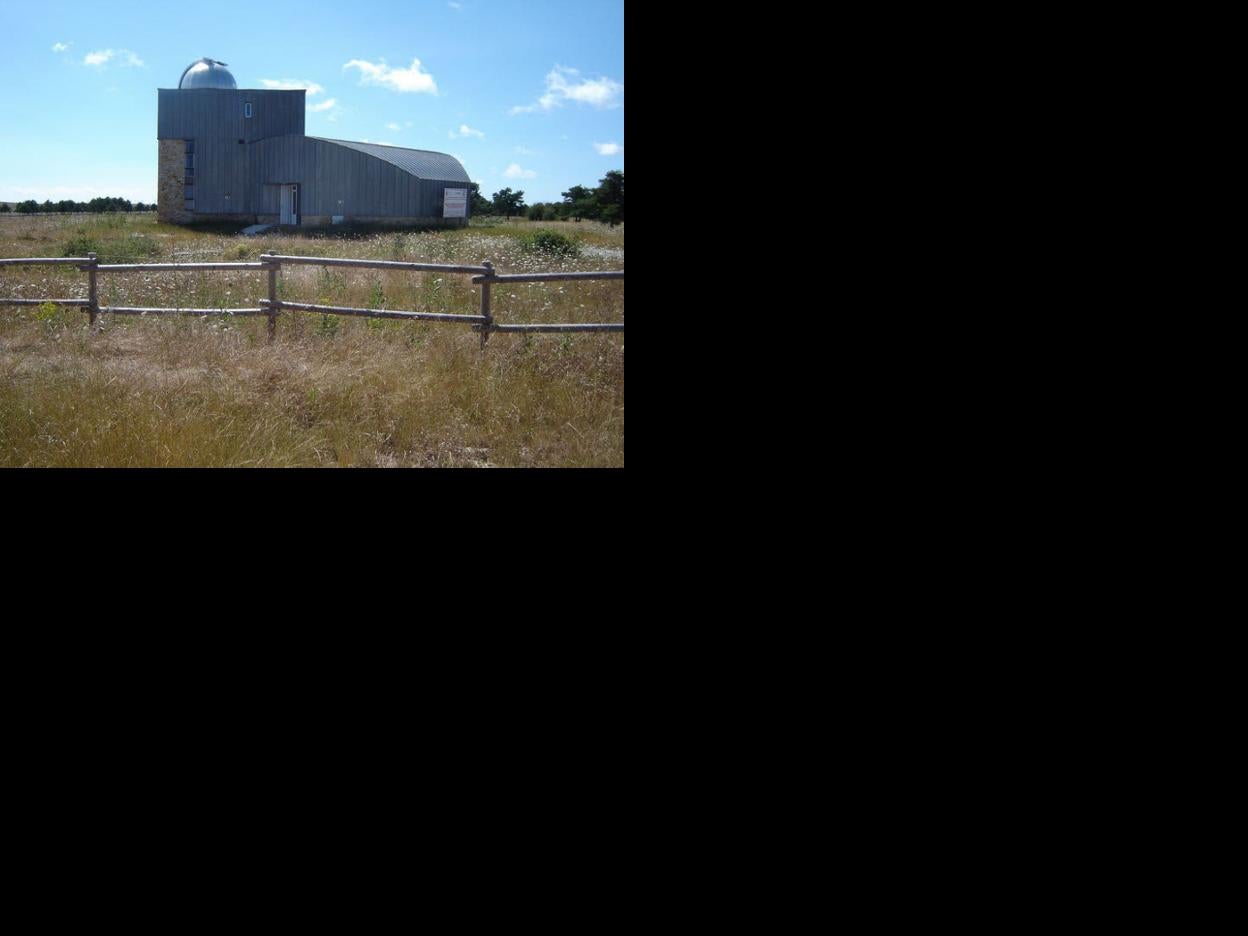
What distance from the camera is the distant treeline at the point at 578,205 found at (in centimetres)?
719

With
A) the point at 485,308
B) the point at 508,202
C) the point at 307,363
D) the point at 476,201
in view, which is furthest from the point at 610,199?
the point at 307,363

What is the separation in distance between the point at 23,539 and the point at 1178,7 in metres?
2.81

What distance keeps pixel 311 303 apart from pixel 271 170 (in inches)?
31.1

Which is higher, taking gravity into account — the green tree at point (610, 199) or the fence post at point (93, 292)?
the green tree at point (610, 199)

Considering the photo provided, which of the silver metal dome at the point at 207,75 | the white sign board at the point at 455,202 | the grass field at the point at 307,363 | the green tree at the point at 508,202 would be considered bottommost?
the grass field at the point at 307,363

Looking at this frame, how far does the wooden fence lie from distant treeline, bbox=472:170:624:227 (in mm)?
1055

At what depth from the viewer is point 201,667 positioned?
7.65 ft

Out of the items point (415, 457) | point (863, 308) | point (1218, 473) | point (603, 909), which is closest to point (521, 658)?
point (603, 909)

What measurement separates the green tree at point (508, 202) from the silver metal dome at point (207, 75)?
1.74 meters

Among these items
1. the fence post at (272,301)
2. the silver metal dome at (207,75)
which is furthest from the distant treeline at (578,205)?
the silver metal dome at (207,75)

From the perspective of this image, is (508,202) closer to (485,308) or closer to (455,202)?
(455,202)

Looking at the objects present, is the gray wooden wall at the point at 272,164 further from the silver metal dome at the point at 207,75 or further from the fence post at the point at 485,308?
the fence post at the point at 485,308

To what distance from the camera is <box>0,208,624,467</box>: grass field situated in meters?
5.19

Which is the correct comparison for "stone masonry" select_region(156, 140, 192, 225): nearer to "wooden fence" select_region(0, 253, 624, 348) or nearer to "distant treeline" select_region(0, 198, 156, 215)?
"wooden fence" select_region(0, 253, 624, 348)
